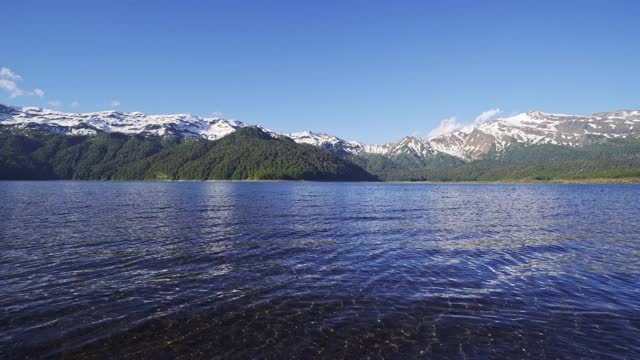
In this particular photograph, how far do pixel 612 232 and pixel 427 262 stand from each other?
122 ft

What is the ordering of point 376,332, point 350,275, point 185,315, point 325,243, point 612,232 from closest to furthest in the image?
point 376,332
point 185,315
point 350,275
point 325,243
point 612,232

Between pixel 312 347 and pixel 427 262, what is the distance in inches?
729

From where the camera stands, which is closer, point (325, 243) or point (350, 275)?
point (350, 275)

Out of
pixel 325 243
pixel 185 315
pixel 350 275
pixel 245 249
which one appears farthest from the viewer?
pixel 325 243

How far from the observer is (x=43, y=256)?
110 ft

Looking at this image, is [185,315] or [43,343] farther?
[185,315]

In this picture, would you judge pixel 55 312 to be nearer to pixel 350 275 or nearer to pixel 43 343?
pixel 43 343

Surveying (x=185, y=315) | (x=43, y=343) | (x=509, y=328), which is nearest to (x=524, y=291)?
(x=509, y=328)

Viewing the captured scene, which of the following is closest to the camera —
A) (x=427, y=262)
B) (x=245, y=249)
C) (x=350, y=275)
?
(x=350, y=275)

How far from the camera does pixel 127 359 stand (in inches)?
622

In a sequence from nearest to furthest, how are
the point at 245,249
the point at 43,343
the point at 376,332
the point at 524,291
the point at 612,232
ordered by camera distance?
the point at 43,343 < the point at 376,332 < the point at 524,291 < the point at 245,249 < the point at 612,232

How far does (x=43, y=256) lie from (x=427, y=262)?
33414mm

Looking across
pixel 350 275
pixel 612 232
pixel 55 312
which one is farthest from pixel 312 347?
pixel 612 232

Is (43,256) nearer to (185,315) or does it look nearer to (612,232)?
(185,315)
